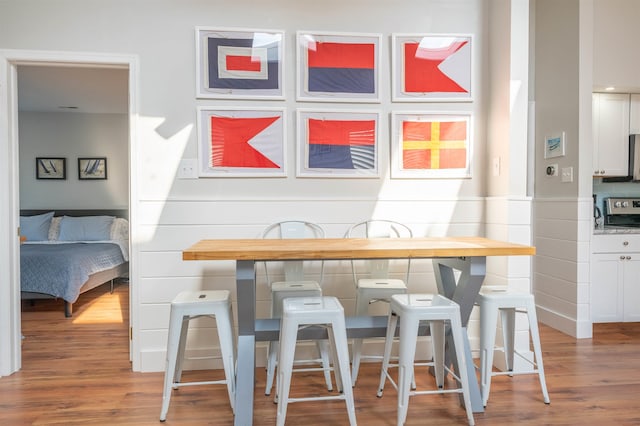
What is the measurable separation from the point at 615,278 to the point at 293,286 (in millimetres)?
2992

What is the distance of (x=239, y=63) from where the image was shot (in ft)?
9.34

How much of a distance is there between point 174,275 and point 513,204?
7.72ft

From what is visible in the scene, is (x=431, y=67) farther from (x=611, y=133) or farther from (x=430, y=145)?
(x=611, y=133)

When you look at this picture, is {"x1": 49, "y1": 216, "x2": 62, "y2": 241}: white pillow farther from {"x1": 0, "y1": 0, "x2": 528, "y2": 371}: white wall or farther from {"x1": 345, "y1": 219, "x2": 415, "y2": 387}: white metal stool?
{"x1": 345, "y1": 219, "x2": 415, "y2": 387}: white metal stool

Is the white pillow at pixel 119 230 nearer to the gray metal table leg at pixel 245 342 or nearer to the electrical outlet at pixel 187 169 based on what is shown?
the electrical outlet at pixel 187 169

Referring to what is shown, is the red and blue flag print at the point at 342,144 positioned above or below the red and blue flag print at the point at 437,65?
below

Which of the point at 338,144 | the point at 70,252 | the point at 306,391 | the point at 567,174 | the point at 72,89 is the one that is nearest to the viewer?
the point at 306,391

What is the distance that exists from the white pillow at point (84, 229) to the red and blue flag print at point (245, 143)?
12.2 feet

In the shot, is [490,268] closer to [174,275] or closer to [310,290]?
[310,290]

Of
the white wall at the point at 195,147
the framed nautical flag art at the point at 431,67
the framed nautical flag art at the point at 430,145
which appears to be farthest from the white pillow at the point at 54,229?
the framed nautical flag art at the point at 431,67

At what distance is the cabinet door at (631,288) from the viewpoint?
142 inches

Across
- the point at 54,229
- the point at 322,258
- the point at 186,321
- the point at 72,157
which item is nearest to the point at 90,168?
the point at 72,157

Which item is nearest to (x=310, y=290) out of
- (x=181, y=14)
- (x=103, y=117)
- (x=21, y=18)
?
(x=181, y=14)

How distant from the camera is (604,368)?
9.03 feet
